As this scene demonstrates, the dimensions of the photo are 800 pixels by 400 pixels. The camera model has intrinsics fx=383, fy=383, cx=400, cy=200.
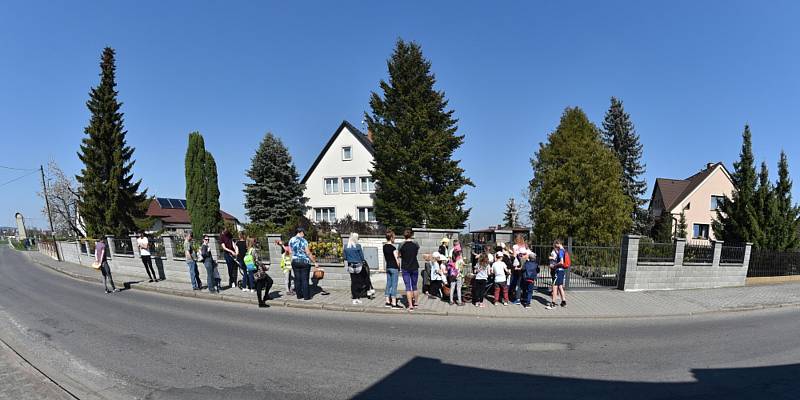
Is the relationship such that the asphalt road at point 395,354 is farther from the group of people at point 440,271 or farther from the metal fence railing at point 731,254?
the metal fence railing at point 731,254

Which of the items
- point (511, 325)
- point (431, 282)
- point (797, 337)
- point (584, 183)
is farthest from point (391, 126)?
point (797, 337)

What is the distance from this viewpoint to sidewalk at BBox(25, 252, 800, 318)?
30.3 feet

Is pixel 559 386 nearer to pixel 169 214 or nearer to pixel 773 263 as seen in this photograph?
pixel 773 263

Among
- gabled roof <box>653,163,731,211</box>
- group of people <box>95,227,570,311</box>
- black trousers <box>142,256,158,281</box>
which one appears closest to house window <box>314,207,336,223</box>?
black trousers <box>142,256,158,281</box>

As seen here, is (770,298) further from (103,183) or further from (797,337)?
(103,183)

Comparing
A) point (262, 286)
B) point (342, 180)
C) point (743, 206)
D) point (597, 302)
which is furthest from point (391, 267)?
point (342, 180)

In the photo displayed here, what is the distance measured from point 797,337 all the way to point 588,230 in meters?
14.4

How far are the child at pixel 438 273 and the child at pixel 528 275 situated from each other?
205 centimetres

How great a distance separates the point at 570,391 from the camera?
4625 mm

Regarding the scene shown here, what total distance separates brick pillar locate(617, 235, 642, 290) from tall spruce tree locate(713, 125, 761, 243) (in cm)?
940

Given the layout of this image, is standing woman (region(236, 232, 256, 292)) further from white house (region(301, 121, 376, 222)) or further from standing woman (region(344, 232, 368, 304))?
white house (region(301, 121, 376, 222))

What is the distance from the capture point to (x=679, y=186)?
4169cm

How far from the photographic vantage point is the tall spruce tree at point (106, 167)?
91.2 ft

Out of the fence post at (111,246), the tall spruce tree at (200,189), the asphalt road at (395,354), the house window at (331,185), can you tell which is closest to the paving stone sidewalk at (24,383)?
the asphalt road at (395,354)
